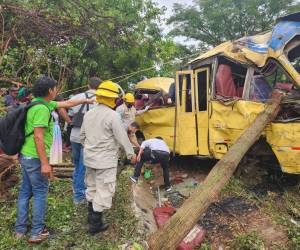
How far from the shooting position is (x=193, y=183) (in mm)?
6480

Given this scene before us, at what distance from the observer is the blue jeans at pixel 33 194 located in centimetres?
379

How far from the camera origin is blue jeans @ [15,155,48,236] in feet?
12.4

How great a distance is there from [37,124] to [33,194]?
32.7 inches

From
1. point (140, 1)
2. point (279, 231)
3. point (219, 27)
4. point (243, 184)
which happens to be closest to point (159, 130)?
point (243, 184)

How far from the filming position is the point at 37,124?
3627 mm

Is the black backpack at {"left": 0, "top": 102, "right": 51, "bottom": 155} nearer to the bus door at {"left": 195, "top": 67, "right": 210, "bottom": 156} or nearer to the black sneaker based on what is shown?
the black sneaker

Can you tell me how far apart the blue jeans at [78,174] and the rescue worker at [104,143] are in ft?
2.86

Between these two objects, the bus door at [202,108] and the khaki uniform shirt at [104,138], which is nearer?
→ the khaki uniform shirt at [104,138]

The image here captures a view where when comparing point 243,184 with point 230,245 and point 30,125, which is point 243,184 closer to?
point 230,245

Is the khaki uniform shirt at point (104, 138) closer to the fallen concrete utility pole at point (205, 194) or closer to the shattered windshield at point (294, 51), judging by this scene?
the fallen concrete utility pole at point (205, 194)

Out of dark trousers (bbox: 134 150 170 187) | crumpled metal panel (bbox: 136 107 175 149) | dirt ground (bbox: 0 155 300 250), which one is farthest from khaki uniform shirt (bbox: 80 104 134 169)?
crumpled metal panel (bbox: 136 107 175 149)

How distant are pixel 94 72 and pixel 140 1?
2804mm

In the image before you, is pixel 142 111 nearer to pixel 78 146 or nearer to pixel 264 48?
pixel 264 48

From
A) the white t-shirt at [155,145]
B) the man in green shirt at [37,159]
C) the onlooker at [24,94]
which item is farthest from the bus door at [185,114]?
the man in green shirt at [37,159]
